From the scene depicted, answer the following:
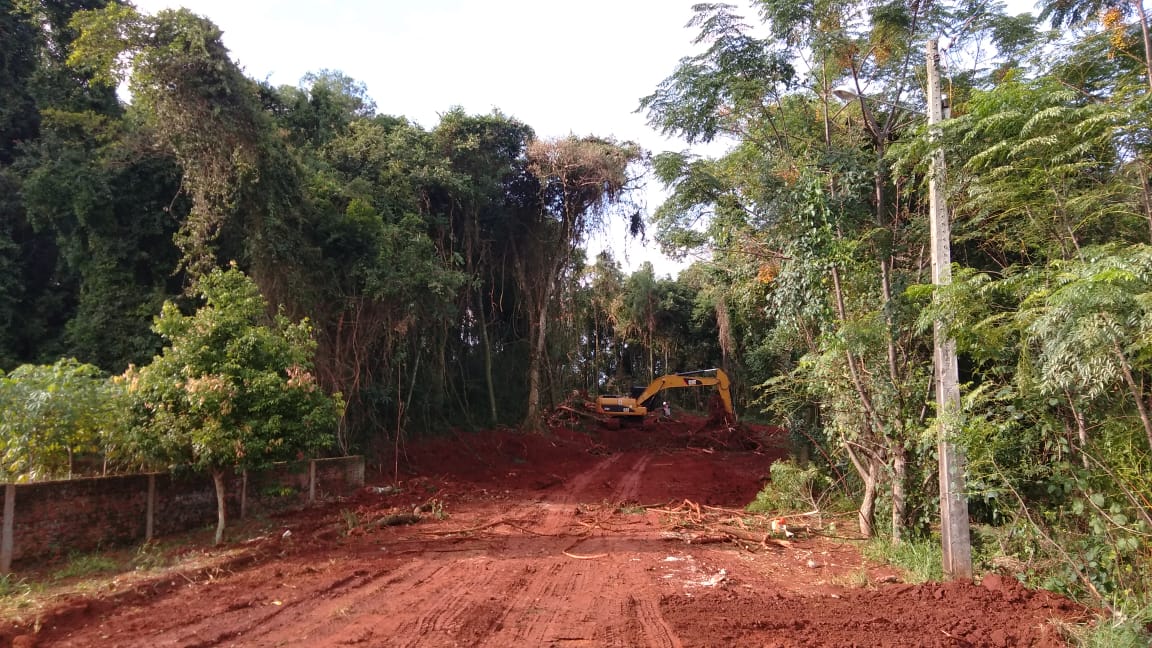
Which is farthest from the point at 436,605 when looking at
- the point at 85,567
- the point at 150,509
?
the point at 150,509

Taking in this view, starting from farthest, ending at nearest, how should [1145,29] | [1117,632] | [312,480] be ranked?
[312,480]
[1145,29]
[1117,632]

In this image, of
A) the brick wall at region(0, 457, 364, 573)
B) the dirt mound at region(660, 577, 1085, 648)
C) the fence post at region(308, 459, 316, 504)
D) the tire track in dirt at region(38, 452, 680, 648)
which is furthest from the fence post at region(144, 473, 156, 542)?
the dirt mound at region(660, 577, 1085, 648)

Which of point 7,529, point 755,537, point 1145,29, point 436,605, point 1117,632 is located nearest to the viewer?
point 1117,632

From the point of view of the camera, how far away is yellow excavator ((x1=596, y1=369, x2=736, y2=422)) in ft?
73.6

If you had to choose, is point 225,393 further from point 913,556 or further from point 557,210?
point 557,210

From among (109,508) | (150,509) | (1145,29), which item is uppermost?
(1145,29)

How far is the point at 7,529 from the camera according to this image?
6949 millimetres

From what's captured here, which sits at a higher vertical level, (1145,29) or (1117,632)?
(1145,29)

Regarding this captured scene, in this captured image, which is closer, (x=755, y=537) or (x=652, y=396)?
(x=755, y=537)

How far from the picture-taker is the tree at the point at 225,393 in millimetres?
8016

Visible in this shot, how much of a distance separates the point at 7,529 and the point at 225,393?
8.11 ft

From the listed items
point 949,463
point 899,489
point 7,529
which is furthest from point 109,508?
point 899,489

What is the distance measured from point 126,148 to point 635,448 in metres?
16.4

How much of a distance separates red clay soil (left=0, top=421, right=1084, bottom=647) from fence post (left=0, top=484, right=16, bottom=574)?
1.59m
